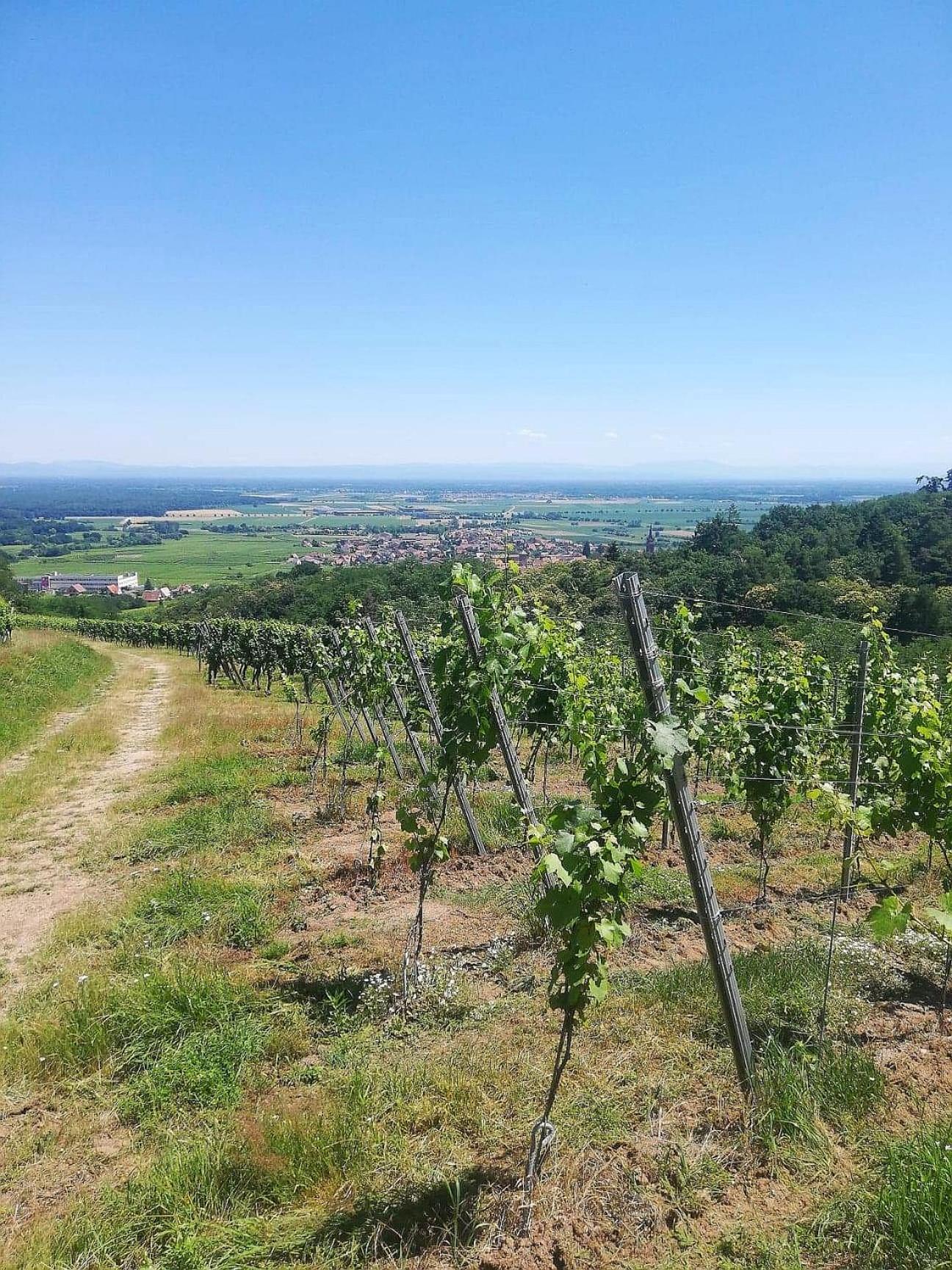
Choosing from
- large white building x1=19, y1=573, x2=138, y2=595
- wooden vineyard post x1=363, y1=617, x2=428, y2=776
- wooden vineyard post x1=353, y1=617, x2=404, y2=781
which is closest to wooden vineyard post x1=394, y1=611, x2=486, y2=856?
wooden vineyard post x1=363, y1=617, x2=428, y2=776

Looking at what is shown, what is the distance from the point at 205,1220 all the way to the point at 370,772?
840 cm

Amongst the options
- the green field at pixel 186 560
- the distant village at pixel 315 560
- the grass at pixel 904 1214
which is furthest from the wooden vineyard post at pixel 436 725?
the green field at pixel 186 560

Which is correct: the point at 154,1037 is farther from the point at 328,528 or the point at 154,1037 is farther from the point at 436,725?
the point at 328,528

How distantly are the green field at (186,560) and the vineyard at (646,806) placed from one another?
70.5 metres

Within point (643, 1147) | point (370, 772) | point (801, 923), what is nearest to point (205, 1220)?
point (643, 1147)

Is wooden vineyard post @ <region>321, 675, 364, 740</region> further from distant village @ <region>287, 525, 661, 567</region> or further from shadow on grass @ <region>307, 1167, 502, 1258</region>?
shadow on grass @ <region>307, 1167, 502, 1258</region>

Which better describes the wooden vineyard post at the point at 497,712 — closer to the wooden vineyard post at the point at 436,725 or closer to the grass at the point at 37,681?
the wooden vineyard post at the point at 436,725

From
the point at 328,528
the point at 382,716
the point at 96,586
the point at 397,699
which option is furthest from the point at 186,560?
the point at 397,699

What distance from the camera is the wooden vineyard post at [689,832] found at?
305 cm

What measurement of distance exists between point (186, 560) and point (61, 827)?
337ft

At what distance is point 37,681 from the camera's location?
20391mm

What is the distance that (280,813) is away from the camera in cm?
917

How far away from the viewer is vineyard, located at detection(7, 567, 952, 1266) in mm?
2977

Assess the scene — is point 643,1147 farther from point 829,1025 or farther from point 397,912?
point 397,912
